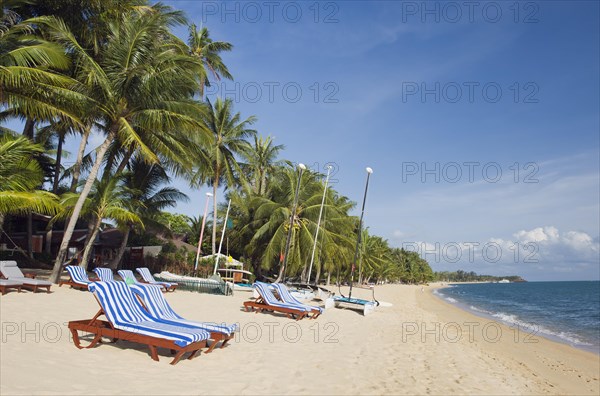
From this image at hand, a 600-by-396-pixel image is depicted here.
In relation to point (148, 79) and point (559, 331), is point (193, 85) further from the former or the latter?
point (559, 331)

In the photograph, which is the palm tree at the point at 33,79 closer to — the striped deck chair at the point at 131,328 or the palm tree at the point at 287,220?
the striped deck chair at the point at 131,328

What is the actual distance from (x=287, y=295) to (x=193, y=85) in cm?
1168

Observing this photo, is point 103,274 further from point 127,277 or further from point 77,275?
point 77,275

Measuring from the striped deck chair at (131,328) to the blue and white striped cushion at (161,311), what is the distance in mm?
167

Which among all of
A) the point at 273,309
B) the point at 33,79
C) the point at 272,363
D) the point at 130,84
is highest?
the point at 130,84

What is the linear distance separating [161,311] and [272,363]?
7.09 feet

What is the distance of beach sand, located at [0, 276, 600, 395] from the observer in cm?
516

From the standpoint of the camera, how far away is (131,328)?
20.8ft

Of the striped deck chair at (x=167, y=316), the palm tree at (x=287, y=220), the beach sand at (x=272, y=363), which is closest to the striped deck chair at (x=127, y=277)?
the beach sand at (x=272, y=363)

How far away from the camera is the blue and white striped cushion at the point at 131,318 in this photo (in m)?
6.13

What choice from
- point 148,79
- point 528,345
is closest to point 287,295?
point 528,345

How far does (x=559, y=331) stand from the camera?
20891mm

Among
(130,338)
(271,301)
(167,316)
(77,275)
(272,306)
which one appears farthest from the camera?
(77,275)

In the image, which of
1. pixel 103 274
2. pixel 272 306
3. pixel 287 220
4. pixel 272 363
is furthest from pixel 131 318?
pixel 287 220
